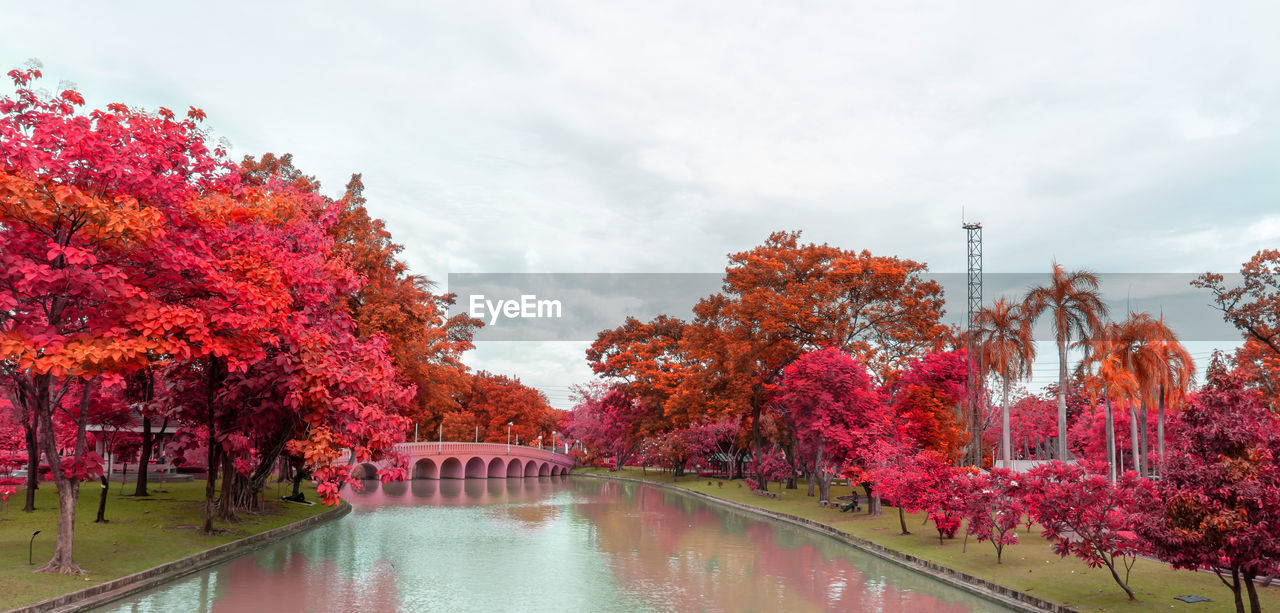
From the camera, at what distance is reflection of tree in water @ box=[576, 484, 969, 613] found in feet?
58.7

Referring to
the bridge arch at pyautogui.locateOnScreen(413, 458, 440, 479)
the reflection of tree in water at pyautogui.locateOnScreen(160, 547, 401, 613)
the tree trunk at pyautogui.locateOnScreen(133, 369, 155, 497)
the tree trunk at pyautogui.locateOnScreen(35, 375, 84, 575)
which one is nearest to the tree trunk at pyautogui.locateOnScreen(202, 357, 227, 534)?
the reflection of tree in water at pyautogui.locateOnScreen(160, 547, 401, 613)

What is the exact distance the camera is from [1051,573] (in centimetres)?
1934

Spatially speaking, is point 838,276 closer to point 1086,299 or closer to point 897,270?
point 897,270

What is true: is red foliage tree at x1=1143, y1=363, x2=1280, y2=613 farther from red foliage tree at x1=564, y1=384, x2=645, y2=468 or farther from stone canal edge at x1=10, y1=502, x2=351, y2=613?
red foliage tree at x1=564, y1=384, x2=645, y2=468

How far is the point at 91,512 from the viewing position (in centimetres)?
2561

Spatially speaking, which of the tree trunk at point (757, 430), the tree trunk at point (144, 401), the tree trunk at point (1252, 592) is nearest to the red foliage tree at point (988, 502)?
the tree trunk at point (1252, 592)

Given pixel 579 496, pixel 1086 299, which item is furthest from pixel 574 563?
pixel 579 496

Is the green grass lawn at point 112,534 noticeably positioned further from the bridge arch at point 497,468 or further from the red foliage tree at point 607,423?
the bridge arch at point 497,468

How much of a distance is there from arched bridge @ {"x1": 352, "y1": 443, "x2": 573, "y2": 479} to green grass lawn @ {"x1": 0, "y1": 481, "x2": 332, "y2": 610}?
118 ft

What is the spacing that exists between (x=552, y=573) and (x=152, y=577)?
9.26 m

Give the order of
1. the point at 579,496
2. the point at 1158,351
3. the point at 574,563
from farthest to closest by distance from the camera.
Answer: the point at 579,496, the point at 1158,351, the point at 574,563

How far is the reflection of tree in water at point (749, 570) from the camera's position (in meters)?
17.9

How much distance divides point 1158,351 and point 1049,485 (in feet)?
63.4

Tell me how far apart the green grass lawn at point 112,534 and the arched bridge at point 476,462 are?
1412 inches
